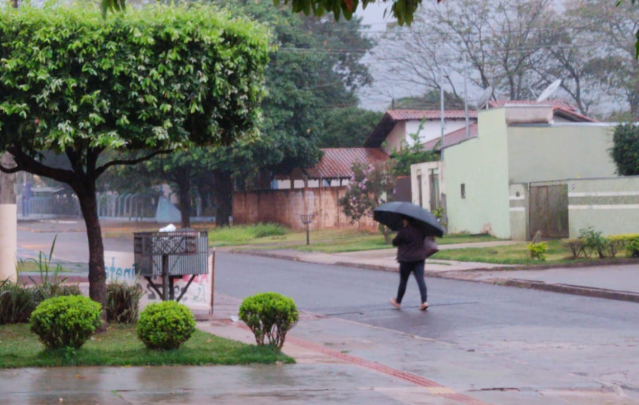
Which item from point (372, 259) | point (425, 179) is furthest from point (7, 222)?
point (425, 179)

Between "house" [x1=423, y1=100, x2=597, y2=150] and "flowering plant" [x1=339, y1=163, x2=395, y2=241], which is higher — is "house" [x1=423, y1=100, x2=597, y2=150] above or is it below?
above

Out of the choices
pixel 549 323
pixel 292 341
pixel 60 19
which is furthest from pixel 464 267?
pixel 60 19

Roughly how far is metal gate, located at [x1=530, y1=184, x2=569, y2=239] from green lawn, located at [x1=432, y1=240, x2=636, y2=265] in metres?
1.00

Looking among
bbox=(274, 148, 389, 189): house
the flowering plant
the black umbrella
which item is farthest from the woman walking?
bbox=(274, 148, 389, 189): house

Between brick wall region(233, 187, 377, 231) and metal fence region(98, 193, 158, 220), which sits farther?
metal fence region(98, 193, 158, 220)

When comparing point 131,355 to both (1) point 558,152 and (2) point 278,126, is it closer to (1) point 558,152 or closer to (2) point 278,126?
(1) point 558,152

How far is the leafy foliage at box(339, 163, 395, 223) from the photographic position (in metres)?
31.9

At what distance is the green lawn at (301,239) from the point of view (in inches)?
1182

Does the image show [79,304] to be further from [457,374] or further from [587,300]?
[587,300]

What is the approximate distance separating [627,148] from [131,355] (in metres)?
20.1

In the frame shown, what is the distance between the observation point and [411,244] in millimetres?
14883

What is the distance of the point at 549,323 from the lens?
1292 cm

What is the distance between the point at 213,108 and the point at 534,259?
43.1 ft

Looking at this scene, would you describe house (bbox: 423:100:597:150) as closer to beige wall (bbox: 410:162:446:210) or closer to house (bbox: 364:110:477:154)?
house (bbox: 364:110:477:154)
